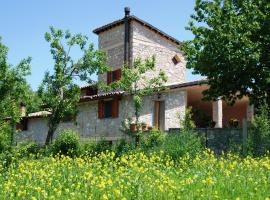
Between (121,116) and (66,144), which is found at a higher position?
(121,116)

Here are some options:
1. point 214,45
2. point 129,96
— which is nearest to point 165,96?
point 129,96

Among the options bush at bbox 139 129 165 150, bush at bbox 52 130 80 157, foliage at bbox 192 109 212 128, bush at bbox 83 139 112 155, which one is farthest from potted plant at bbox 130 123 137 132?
foliage at bbox 192 109 212 128

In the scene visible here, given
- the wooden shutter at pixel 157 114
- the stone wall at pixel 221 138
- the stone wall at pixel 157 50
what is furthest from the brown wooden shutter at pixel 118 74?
the stone wall at pixel 221 138

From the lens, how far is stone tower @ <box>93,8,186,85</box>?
31.0 metres

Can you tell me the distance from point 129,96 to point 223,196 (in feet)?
67.0

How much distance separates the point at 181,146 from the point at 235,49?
5.79 meters

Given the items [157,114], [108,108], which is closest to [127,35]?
[108,108]

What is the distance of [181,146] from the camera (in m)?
16.4

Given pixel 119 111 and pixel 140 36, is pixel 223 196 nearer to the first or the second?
pixel 119 111

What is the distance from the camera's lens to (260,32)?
20.6 meters

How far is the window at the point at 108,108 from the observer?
93.8 feet

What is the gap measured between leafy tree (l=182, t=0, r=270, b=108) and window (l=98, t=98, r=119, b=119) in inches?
315

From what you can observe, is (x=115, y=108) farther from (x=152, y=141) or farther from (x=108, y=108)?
(x=152, y=141)

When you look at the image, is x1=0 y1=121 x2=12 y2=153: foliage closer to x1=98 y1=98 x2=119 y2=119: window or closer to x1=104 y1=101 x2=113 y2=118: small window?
x1=98 y1=98 x2=119 y2=119: window
